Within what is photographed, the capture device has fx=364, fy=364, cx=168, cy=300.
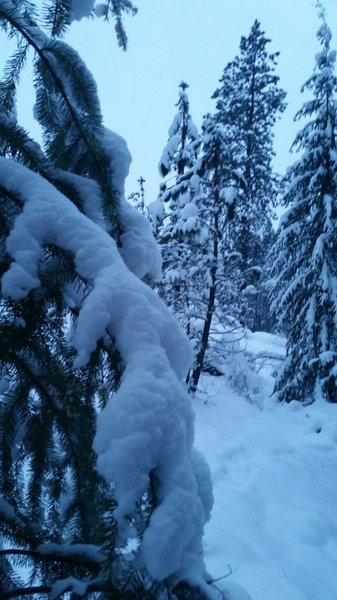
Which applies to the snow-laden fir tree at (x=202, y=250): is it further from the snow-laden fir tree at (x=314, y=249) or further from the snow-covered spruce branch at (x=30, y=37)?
the snow-covered spruce branch at (x=30, y=37)

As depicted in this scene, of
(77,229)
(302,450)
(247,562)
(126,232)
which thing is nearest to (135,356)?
(77,229)

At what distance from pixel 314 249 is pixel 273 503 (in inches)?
248

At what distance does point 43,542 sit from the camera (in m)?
1.27

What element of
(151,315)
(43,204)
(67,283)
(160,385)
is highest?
(43,204)

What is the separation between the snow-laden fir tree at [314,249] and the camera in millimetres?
8961

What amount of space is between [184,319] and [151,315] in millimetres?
8450

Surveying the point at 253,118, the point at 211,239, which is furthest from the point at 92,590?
the point at 253,118

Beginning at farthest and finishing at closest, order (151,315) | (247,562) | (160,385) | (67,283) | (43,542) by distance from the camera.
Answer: (247,562) → (43,542) → (67,283) → (151,315) → (160,385)

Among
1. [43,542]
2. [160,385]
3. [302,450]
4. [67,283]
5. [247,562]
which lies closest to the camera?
[160,385]

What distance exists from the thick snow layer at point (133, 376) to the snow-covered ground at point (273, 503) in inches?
27.0

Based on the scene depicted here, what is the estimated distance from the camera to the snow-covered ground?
3.16m

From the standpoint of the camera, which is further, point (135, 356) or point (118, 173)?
point (118, 173)

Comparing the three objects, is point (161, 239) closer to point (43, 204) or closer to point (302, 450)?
point (302, 450)

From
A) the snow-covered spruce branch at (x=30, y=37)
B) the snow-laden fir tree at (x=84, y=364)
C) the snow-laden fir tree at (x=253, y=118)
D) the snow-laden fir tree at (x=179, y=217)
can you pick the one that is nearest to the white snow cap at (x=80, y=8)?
the snow-laden fir tree at (x=84, y=364)
